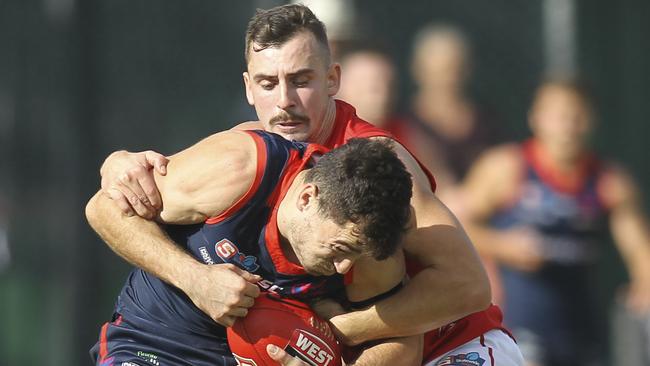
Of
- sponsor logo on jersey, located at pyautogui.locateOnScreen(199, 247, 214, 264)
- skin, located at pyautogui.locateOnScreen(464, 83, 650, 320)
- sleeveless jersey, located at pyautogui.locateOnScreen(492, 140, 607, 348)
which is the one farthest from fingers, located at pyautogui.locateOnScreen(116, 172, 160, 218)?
sleeveless jersey, located at pyautogui.locateOnScreen(492, 140, 607, 348)

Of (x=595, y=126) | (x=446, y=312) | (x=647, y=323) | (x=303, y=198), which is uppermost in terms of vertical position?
(x=303, y=198)

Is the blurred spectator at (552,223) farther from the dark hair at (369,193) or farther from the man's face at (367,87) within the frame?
the dark hair at (369,193)

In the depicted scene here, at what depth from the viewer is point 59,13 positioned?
1095 centimetres

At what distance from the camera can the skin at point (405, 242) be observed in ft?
17.1

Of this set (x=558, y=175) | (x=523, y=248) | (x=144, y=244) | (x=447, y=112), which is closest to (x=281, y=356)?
(x=144, y=244)

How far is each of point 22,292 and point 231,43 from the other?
2422 mm

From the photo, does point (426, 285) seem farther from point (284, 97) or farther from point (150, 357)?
point (150, 357)

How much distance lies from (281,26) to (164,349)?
128cm

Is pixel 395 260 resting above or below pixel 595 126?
above

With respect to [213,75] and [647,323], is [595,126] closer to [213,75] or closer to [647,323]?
Result: [647,323]

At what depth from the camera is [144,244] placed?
17.1 feet

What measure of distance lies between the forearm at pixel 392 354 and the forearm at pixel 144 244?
0.70m

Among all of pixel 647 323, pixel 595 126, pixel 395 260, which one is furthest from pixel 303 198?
pixel 595 126

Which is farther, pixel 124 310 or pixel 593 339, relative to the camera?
pixel 593 339
